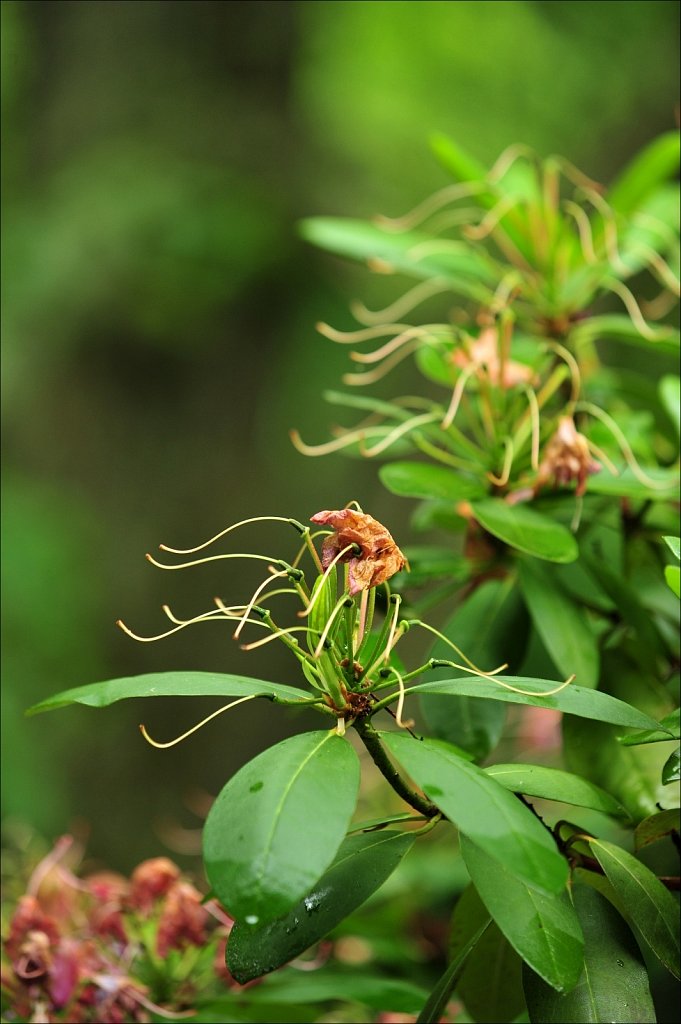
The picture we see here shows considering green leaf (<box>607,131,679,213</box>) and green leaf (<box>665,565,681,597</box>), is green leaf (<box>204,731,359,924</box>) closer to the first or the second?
green leaf (<box>665,565,681,597</box>)

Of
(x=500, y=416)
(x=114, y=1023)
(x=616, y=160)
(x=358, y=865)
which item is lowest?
(x=114, y=1023)

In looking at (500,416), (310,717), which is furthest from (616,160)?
(500,416)

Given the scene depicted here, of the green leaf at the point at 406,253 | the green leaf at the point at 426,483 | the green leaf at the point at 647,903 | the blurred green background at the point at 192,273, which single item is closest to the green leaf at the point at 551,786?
the green leaf at the point at 647,903

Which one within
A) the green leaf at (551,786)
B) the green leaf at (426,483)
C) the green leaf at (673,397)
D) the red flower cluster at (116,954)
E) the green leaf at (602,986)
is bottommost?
the red flower cluster at (116,954)

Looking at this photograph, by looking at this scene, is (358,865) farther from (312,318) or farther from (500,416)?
(312,318)

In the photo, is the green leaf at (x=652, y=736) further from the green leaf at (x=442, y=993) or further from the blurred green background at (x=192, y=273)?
the blurred green background at (x=192, y=273)

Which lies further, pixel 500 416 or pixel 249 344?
pixel 249 344
